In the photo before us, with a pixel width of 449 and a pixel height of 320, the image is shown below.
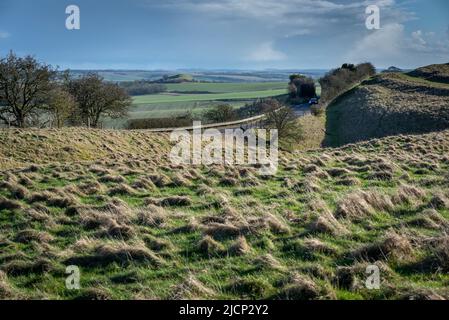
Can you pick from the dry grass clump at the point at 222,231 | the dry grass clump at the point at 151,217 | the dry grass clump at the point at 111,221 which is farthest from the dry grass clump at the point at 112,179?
the dry grass clump at the point at 222,231

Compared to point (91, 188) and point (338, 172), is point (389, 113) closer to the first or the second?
point (338, 172)

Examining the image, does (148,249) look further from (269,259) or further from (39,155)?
(39,155)

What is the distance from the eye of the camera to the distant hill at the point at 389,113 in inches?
1876

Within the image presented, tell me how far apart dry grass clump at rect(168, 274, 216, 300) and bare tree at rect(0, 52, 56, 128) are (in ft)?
130

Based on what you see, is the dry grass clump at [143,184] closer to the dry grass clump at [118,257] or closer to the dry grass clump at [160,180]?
the dry grass clump at [160,180]

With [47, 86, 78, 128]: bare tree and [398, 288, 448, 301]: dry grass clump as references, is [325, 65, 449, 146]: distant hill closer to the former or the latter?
[47, 86, 78, 128]: bare tree

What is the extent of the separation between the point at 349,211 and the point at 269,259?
3280 millimetres

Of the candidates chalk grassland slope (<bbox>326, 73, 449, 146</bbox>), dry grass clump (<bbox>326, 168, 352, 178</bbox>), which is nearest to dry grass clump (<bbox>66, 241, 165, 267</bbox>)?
dry grass clump (<bbox>326, 168, 352, 178</bbox>)

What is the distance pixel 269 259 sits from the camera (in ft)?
23.5

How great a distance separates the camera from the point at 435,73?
9744 cm

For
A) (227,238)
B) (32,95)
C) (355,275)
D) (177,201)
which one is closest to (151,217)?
(177,201)

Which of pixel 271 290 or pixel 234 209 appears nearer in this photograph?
pixel 271 290
